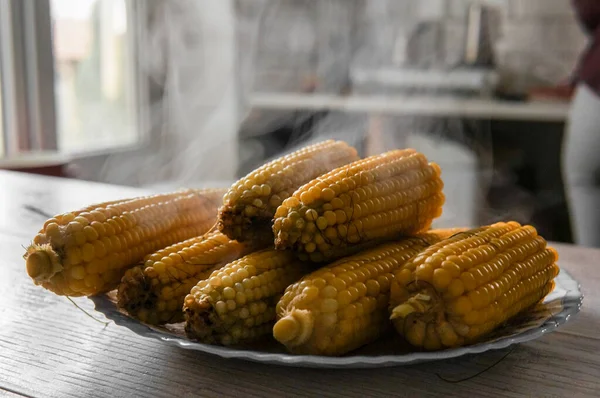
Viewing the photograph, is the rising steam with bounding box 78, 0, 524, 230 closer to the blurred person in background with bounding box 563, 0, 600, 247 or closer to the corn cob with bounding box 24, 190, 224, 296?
the blurred person in background with bounding box 563, 0, 600, 247

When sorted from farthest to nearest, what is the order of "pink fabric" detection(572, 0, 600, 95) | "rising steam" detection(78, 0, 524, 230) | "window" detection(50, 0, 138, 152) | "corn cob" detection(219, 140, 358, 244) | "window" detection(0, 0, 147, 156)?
"rising steam" detection(78, 0, 524, 230) < "window" detection(50, 0, 138, 152) < "window" detection(0, 0, 147, 156) < "pink fabric" detection(572, 0, 600, 95) < "corn cob" detection(219, 140, 358, 244)

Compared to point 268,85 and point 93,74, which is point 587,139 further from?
point 93,74

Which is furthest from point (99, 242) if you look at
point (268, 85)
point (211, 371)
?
point (268, 85)

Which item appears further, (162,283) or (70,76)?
(70,76)

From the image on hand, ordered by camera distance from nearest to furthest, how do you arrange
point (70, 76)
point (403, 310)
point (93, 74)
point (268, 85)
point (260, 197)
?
point (403, 310)
point (260, 197)
point (70, 76)
point (93, 74)
point (268, 85)

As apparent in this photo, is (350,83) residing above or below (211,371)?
above

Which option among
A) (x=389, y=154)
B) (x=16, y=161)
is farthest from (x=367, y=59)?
(x=389, y=154)

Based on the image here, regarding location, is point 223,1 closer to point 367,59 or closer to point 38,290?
point 367,59

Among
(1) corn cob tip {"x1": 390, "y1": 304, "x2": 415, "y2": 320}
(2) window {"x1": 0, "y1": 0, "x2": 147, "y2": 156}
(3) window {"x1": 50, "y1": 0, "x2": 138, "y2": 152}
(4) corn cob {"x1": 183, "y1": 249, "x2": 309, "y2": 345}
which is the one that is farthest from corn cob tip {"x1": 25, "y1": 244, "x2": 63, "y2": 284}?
(3) window {"x1": 50, "y1": 0, "x2": 138, "y2": 152}
